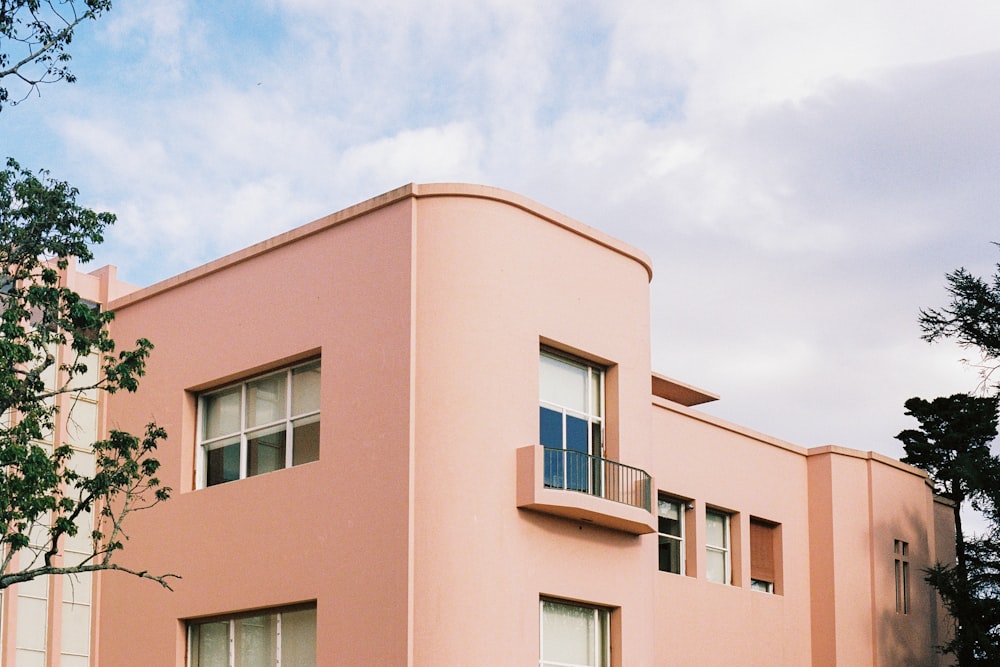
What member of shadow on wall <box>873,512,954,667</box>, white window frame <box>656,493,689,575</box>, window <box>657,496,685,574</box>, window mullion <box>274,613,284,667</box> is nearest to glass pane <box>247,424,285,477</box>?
window mullion <box>274,613,284,667</box>

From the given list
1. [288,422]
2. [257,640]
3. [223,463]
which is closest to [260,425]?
[288,422]

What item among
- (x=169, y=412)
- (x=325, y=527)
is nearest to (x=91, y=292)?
(x=169, y=412)

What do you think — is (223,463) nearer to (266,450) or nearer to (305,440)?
(266,450)

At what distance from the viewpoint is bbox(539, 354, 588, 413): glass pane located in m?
19.8

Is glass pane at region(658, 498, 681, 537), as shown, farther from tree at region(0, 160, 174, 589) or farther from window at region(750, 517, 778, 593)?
tree at region(0, 160, 174, 589)

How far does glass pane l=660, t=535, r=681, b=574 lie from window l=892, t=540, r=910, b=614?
22.3ft

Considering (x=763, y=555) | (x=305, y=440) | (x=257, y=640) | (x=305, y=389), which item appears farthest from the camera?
(x=763, y=555)

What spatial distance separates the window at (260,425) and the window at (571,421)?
3110mm

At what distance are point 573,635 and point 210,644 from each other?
506cm

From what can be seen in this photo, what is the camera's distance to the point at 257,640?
19.9 meters

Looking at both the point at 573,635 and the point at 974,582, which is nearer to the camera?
the point at 573,635

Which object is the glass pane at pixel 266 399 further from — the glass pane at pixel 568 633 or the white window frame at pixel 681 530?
the white window frame at pixel 681 530

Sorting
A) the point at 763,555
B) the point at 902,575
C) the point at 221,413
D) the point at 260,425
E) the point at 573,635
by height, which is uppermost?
the point at 221,413

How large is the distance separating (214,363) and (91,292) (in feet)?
Answer: 10.4
